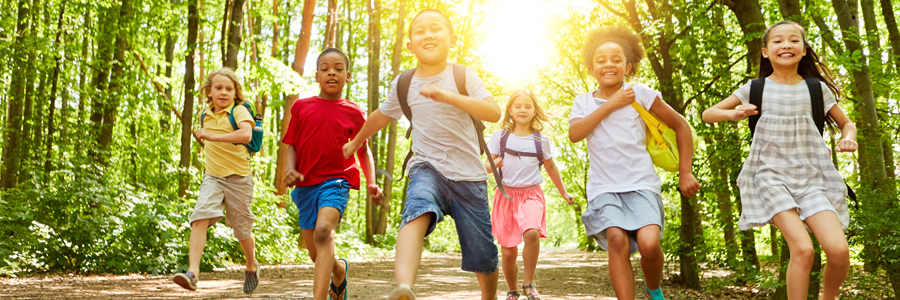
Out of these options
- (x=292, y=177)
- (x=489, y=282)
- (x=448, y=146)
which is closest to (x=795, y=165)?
(x=489, y=282)

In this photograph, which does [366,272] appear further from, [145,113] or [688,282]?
[145,113]

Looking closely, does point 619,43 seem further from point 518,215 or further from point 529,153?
point 518,215

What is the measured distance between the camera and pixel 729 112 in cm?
441

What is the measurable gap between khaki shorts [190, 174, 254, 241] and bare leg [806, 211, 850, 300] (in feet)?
15.9

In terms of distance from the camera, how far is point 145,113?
1839 cm

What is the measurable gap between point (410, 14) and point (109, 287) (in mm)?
14867

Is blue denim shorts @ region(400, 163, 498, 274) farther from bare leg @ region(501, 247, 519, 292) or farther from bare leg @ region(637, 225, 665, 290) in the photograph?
bare leg @ region(501, 247, 519, 292)

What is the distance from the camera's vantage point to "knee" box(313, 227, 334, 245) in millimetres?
5086

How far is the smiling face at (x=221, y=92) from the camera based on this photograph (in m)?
6.36

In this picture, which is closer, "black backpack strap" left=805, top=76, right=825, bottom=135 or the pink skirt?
"black backpack strap" left=805, top=76, right=825, bottom=135

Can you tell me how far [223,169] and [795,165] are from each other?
4.83 meters

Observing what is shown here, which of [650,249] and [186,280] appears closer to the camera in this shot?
[650,249]

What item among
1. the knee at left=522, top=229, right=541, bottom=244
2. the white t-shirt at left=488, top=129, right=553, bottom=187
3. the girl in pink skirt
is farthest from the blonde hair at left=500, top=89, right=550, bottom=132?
the knee at left=522, top=229, right=541, bottom=244

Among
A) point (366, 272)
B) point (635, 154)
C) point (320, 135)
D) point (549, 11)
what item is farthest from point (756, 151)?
point (549, 11)
